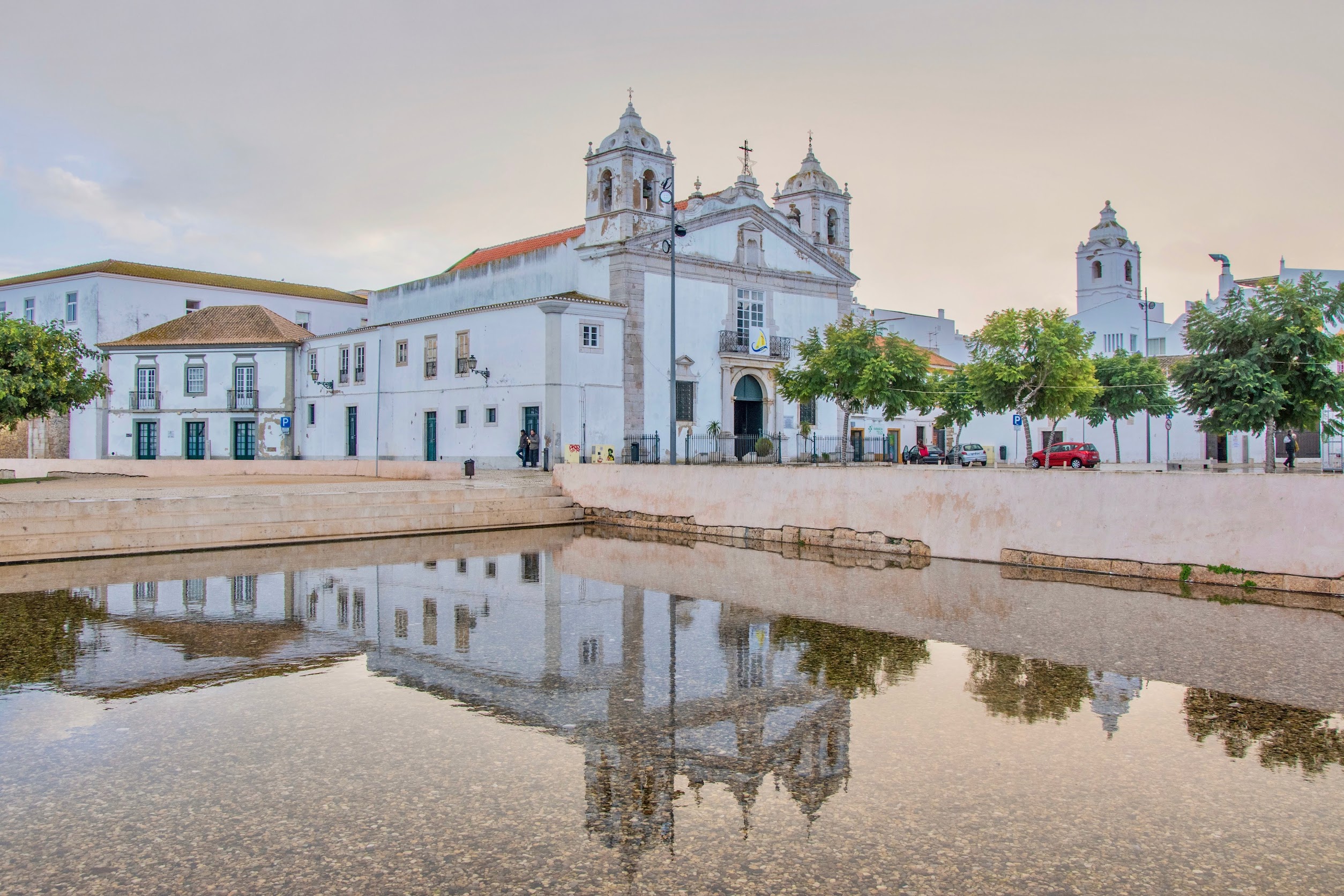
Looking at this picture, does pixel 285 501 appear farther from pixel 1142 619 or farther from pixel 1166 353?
pixel 1166 353

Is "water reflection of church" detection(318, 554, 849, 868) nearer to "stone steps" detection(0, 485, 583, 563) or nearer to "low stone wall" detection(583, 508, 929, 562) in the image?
"low stone wall" detection(583, 508, 929, 562)

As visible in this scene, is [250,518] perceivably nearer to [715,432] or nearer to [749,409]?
[715,432]

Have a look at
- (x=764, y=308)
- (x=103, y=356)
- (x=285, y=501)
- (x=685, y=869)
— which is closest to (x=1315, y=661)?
(x=685, y=869)

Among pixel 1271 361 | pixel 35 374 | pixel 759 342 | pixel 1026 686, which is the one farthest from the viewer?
pixel 759 342

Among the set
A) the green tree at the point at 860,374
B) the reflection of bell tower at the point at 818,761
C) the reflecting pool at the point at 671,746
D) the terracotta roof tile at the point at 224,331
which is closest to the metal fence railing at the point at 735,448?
the green tree at the point at 860,374

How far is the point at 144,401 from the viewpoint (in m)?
41.1

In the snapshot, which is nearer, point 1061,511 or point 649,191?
point 1061,511

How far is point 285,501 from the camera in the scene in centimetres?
1688

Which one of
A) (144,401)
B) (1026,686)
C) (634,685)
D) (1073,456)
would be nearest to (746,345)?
(1073,456)

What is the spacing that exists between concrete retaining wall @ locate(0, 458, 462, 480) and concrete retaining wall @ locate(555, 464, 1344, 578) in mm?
9899

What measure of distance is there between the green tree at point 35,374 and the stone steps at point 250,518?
8994mm

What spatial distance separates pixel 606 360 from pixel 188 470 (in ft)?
41.9

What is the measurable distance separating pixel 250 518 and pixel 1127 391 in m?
31.3

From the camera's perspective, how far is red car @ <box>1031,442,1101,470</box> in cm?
3159
